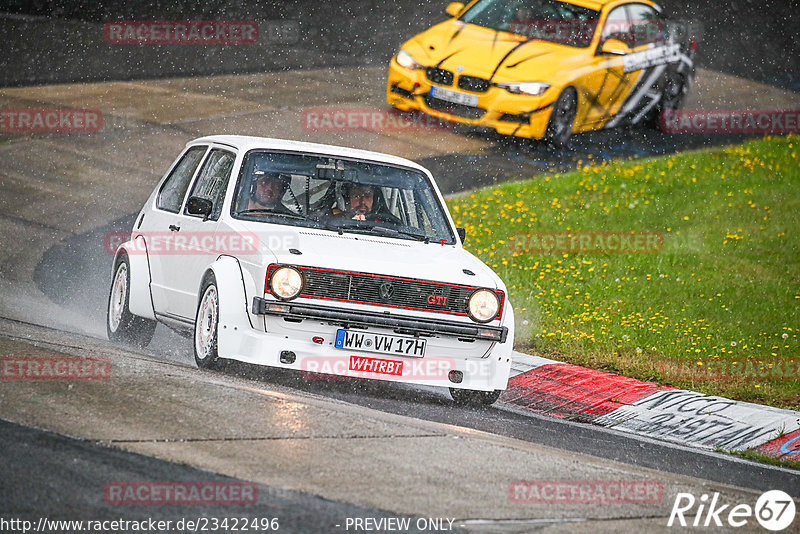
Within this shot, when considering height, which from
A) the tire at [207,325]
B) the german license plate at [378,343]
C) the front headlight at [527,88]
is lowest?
the tire at [207,325]

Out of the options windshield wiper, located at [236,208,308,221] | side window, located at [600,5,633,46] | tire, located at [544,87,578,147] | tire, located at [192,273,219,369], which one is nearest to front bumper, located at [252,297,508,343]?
tire, located at [192,273,219,369]

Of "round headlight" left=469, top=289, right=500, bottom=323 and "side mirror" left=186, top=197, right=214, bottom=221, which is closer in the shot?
"round headlight" left=469, top=289, right=500, bottom=323

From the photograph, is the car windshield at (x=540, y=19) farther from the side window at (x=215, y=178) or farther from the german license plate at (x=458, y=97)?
the side window at (x=215, y=178)

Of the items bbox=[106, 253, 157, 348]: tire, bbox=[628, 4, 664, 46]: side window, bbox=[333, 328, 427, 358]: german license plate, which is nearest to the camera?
bbox=[333, 328, 427, 358]: german license plate

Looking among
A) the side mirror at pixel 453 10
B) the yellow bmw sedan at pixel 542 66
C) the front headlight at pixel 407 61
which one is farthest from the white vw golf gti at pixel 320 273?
the side mirror at pixel 453 10

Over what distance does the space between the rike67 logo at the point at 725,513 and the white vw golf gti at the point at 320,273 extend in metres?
2.19

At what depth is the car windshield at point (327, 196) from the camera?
28.8ft

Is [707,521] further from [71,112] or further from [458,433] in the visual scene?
[71,112]

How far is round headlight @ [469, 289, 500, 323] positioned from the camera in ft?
27.0

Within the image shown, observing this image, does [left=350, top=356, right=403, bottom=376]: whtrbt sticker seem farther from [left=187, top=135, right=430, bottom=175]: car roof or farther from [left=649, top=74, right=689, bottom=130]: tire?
[left=649, top=74, right=689, bottom=130]: tire

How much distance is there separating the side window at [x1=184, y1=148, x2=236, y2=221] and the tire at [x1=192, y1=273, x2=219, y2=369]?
627 mm

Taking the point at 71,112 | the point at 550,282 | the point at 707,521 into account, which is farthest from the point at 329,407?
the point at 71,112

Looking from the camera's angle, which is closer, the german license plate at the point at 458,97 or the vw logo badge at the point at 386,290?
the vw logo badge at the point at 386,290

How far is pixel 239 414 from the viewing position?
684 cm
